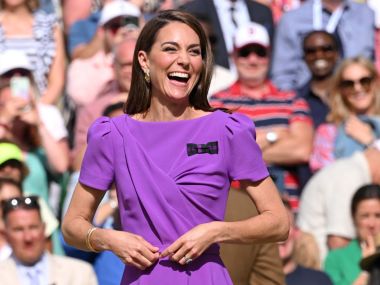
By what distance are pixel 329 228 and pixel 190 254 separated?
15.3 feet

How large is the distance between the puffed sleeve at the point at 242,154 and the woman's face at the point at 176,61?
0.20 meters

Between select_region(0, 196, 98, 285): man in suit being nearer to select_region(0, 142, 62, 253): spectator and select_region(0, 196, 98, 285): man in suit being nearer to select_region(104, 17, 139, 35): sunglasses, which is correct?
select_region(0, 142, 62, 253): spectator

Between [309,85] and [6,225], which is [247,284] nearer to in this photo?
[6,225]

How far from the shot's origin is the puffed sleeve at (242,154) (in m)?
4.31

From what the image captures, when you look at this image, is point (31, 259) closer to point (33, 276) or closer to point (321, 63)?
point (33, 276)

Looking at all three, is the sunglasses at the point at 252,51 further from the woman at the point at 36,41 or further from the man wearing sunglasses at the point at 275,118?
the woman at the point at 36,41

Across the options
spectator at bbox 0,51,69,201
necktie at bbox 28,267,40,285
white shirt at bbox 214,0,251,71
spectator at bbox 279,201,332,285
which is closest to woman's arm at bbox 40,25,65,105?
spectator at bbox 0,51,69,201

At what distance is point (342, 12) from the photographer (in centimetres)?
1072

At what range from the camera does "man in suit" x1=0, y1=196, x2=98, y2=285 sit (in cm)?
725

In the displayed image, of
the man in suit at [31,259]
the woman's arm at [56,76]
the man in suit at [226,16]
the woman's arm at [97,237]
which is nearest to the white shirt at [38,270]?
the man in suit at [31,259]

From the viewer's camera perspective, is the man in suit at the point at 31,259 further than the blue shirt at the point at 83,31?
No

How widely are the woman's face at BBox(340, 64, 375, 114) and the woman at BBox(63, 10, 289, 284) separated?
5271 mm

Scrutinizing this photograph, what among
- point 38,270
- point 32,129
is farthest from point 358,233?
point 32,129

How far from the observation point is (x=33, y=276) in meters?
7.28
